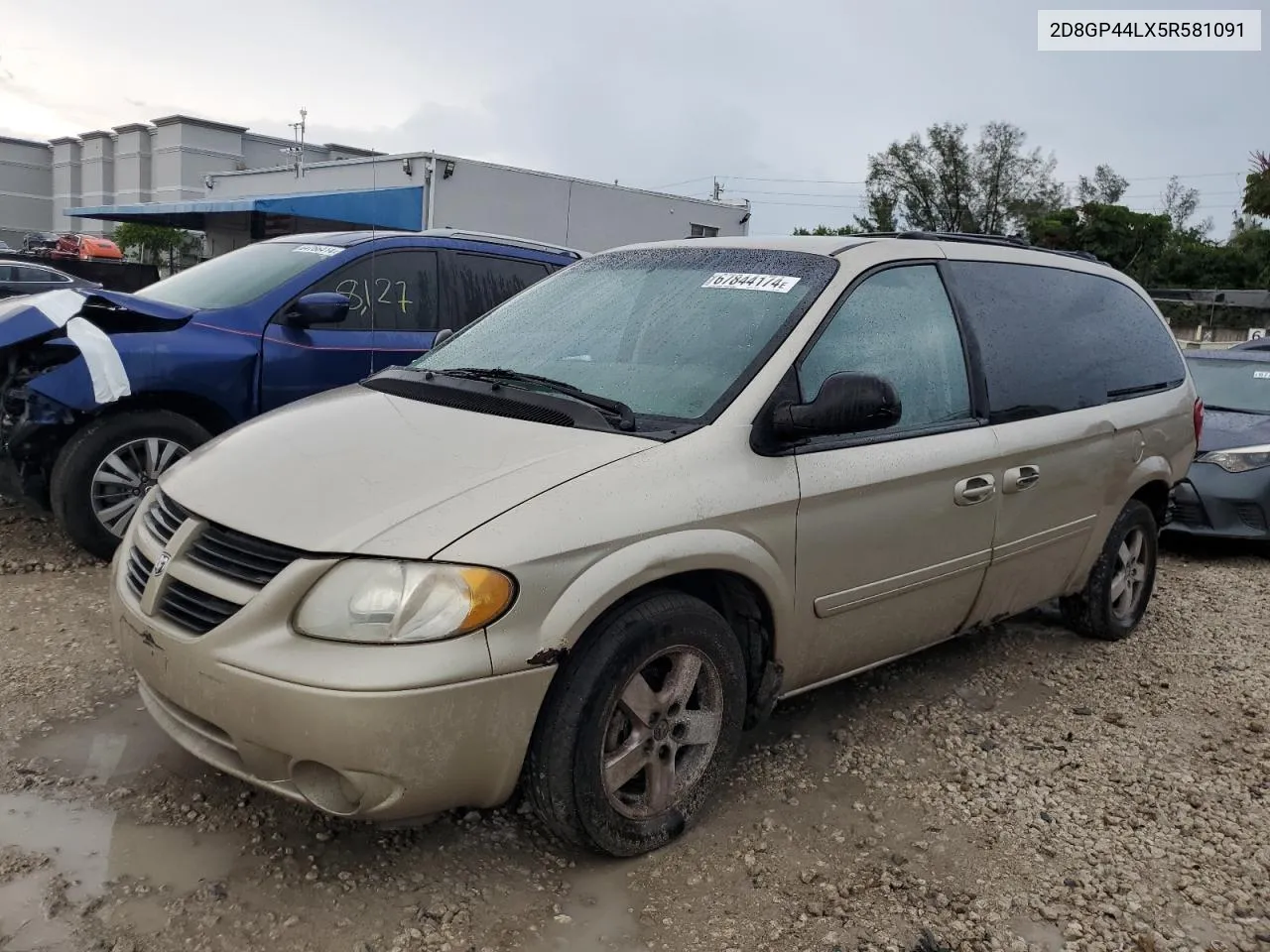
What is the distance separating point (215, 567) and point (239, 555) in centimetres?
8

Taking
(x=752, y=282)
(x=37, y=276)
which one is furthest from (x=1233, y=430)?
(x=37, y=276)

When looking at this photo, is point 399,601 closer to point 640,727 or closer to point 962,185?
point 640,727

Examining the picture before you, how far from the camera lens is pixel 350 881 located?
8.79 ft

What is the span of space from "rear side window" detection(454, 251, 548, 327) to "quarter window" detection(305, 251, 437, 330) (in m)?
0.17

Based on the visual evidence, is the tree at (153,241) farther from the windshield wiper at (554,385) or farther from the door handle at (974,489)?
the door handle at (974,489)

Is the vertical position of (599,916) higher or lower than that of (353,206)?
lower

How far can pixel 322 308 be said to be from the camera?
512 centimetres

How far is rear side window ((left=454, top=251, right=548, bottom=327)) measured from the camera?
615 cm

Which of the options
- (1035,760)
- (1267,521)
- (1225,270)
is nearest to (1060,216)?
(1225,270)

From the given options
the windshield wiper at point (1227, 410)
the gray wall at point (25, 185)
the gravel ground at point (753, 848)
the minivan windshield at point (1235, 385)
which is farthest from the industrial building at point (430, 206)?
the gray wall at point (25, 185)

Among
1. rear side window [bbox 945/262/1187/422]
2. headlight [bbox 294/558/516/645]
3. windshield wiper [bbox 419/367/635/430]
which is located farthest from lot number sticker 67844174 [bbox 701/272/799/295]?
headlight [bbox 294/558/516/645]

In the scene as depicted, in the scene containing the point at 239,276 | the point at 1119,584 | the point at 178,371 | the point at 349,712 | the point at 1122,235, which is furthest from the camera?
the point at 1122,235

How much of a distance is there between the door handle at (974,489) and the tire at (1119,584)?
1327 mm

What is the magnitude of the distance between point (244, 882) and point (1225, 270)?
46908 mm
